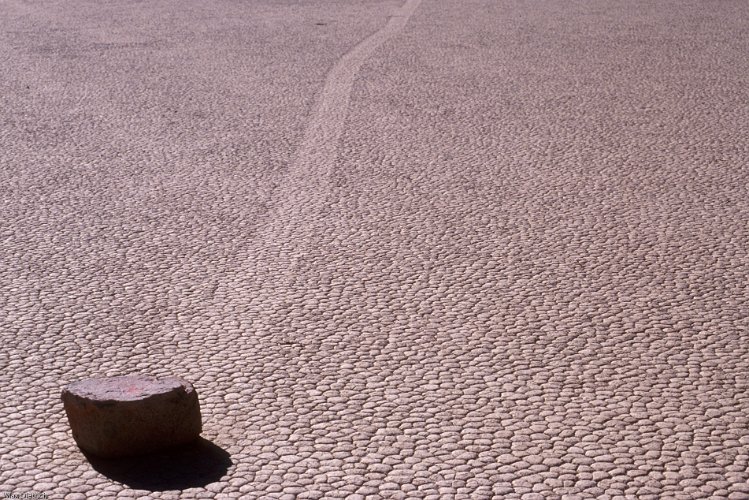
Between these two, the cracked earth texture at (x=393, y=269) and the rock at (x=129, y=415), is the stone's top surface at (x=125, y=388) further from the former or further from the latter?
the cracked earth texture at (x=393, y=269)

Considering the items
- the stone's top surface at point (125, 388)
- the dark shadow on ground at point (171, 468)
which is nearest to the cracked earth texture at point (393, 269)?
the dark shadow on ground at point (171, 468)

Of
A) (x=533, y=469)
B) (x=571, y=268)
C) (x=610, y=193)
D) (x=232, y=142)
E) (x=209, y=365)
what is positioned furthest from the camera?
(x=232, y=142)

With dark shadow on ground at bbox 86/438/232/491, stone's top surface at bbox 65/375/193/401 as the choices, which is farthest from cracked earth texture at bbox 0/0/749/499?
stone's top surface at bbox 65/375/193/401

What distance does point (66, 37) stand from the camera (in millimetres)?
13078

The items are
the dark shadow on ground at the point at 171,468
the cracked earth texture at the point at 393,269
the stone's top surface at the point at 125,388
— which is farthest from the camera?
the cracked earth texture at the point at 393,269

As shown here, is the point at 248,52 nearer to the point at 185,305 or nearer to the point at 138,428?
the point at 185,305

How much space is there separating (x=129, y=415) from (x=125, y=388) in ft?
0.33

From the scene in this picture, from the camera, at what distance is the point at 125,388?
11.3 feet

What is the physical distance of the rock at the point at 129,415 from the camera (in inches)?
133

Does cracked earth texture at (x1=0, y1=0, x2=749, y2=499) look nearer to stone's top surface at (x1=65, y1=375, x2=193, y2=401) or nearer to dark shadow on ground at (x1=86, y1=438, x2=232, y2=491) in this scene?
dark shadow on ground at (x1=86, y1=438, x2=232, y2=491)

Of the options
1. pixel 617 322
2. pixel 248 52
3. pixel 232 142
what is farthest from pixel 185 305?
pixel 248 52

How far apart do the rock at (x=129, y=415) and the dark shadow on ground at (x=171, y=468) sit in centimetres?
3

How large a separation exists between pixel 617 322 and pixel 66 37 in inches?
391

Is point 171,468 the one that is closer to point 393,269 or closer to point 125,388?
point 125,388
